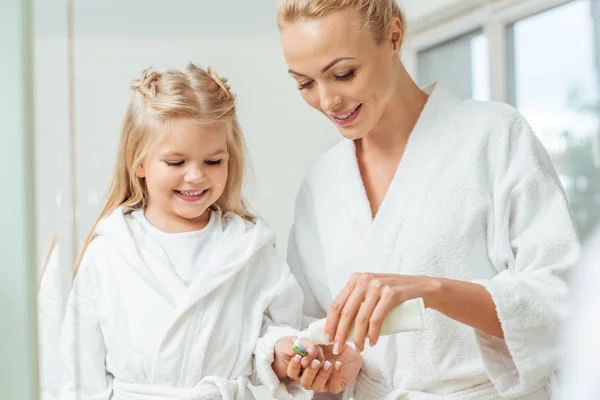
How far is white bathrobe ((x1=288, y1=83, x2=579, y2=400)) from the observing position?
0.80m

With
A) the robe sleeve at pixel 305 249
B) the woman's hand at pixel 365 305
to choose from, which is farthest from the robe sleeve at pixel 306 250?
the woman's hand at pixel 365 305

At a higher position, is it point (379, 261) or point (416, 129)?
point (416, 129)

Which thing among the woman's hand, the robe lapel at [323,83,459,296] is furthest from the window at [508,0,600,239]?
the woman's hand

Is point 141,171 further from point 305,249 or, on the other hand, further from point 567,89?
point 567,89

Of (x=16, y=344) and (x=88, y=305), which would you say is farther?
(x=88, y=305)

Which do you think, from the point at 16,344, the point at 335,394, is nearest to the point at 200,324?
the point at 335,394

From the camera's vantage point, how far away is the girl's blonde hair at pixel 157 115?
0.84 m

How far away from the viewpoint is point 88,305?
83 centimetres

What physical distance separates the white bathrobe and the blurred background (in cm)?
8

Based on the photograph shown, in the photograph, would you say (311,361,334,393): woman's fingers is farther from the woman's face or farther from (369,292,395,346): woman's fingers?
the woman's face

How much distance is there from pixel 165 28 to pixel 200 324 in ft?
1.17

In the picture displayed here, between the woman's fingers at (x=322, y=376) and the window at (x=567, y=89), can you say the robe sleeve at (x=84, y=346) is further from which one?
the window at (x=567, y=89)

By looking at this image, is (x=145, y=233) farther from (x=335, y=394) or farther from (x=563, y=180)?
(x=563, y=180)

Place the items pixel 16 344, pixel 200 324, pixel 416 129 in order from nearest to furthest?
pixel 16 344
pixel 200 324
pixel 416 129
